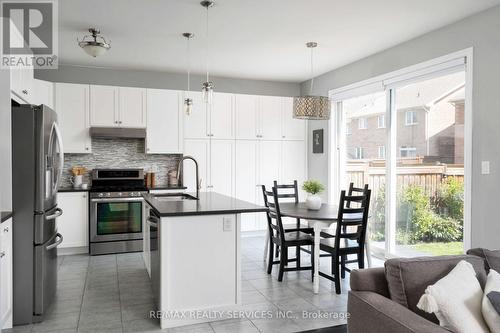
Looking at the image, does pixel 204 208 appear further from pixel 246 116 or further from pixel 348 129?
pixel 348 129

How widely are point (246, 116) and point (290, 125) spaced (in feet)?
2.64

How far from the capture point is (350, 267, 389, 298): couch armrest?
73.5 inches

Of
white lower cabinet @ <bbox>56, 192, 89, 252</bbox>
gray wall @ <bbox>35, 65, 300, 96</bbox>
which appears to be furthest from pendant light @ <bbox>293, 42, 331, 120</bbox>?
white lower cabinet @ <bbox>56, 192, 89, 252</bbox>

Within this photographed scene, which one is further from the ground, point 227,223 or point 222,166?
point 222,166

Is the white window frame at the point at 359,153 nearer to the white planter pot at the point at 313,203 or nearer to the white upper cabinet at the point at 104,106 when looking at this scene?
the white planter pot at the point at 313,203

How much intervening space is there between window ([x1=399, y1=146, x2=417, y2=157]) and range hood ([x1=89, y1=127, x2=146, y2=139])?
3.54 m

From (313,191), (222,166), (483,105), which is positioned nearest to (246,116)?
(222,166)

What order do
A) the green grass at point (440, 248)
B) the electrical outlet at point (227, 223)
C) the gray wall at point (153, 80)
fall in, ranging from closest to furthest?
the electrical outlet at point (227, 223) < the green grass at point (440, 248) < the gray wall at point (153, 80)

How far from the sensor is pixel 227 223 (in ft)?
9.90

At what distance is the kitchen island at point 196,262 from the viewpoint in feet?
9.38

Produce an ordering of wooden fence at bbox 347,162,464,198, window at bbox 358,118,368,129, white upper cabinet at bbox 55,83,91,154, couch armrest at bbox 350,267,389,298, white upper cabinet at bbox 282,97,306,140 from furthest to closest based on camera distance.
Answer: white upper cabinet at bbox 282,97,306,140 < window at bbox 358,118,368,129 < white upper cabinet at bbox 55,83,91,154 < wooden fence at bbox 347,162,464,198 < couch armrest at bbox 350,267,389,298

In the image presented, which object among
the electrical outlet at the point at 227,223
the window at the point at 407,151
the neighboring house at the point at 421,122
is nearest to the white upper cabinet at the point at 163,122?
the neighboring house at the point at 421,122

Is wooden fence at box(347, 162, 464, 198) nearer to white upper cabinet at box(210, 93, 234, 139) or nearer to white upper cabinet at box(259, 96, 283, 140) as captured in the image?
white upper cabinet at box(259, 96, 283, 140)

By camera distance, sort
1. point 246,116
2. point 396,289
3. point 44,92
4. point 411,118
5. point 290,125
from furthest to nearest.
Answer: point 290,125
point 246,116
point 44,92
point 411,118
point 396,289
